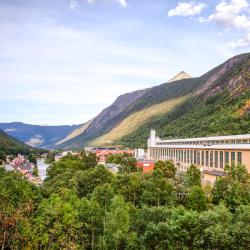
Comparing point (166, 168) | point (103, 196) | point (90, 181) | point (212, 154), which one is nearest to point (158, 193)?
point (103, 196)

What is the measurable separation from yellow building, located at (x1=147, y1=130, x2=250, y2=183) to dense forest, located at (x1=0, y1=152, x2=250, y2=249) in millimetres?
10303

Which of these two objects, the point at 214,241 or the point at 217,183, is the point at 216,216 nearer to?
the point at 214,241

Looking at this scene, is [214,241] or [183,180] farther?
[183,180]

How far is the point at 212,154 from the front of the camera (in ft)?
273

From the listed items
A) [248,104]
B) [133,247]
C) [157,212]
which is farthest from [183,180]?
[248,104]

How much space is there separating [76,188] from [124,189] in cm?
1021

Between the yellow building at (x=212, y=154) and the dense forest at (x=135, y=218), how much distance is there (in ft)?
33.8

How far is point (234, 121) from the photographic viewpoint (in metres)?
149

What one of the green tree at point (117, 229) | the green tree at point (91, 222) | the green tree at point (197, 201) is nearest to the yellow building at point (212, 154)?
the green tree at point (197, 201)

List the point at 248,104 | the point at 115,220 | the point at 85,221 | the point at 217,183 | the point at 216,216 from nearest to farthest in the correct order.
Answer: the point at 216,216, the point at 115,220, the point at 85,221, the point at 217,183, the point at 248,104

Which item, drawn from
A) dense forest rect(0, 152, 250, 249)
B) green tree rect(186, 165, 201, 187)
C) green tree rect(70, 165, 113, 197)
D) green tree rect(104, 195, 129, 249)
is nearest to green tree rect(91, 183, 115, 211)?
dense forest rect(0, 152, 250, 249)

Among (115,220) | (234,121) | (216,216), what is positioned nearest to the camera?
(216,216)

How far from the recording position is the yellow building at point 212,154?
227ft

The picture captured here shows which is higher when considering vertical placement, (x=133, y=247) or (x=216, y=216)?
(x=216, y=216)
